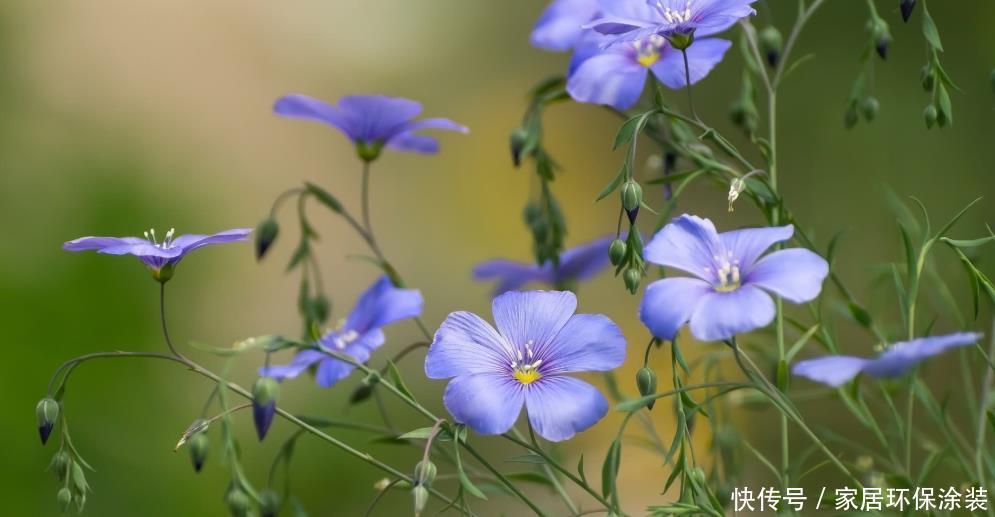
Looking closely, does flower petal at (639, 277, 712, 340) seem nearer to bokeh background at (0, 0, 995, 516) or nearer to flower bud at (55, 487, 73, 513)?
flower bud at (55, 487, 73, 513)

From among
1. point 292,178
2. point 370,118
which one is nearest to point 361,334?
point 370,118

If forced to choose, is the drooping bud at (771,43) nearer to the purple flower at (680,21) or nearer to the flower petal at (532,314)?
the purple flower at (680,21)

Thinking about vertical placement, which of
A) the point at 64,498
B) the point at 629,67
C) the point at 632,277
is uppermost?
the point at 629,67

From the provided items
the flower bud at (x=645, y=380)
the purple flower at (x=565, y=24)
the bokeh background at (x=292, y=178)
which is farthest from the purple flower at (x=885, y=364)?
the bokeh background at (x=292, y=178)

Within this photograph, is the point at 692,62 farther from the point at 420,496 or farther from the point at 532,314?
the point at 420,496

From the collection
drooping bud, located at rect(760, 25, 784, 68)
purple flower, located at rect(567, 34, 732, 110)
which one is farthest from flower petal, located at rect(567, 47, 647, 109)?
drooping bud, located at rect(760, 25, 784, 68)
